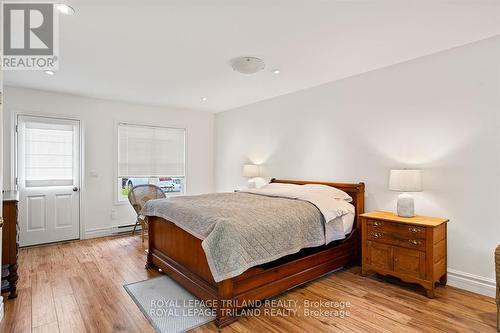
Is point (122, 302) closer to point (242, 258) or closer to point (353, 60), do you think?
point (242, 258)

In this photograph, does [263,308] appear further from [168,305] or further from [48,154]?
[48,154]

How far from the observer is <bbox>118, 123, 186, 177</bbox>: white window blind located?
5180 mm

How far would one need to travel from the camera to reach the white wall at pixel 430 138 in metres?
2.64

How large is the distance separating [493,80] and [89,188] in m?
5.71

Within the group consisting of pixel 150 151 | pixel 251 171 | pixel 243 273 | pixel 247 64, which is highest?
pixel 247 64

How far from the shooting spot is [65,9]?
2.09 metres

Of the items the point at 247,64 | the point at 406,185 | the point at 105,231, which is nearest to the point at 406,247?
the point at 406,185

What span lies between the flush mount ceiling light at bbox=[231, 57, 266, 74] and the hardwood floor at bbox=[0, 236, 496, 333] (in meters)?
2.46

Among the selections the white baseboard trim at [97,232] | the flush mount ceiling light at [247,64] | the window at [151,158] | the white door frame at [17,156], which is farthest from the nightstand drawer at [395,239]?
the white door frame at [17,156]

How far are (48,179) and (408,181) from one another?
513 centimetres

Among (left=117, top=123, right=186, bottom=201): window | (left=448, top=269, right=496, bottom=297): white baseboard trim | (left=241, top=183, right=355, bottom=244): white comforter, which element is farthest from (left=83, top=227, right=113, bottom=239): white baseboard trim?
(left=448, top=269, right=496, bottom=297): white baseboard trim

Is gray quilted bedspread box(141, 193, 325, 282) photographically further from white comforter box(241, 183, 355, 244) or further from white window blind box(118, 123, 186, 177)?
white window blind box(118, 123, 186, 177)

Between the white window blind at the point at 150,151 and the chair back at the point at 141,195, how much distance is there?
62 centimetres

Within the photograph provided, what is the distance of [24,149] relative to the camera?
4.22 m
